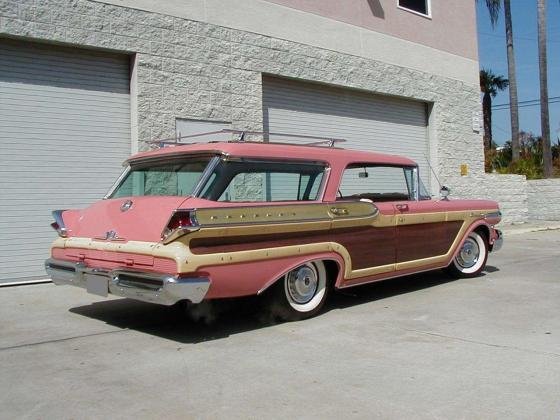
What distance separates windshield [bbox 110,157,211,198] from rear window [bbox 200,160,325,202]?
20 centimetres

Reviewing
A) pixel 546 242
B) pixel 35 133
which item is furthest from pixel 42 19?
pixel 546 242

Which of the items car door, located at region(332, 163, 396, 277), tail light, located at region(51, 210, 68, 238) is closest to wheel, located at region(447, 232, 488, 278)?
car door, located at region(332, 163, 396, 277)

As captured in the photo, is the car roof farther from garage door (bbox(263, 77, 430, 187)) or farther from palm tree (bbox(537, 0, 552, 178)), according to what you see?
palm tree (bbox(537, 0, 552, 178))

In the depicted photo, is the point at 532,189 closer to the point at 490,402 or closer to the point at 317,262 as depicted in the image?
the point at 317,262

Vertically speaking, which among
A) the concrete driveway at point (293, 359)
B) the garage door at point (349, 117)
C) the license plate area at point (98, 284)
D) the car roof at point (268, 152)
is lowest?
the concrete driveway at point (293, 359)

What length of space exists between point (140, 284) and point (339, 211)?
7.02ft

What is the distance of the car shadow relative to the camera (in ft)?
18.3

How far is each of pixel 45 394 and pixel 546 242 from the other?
38.5 feet

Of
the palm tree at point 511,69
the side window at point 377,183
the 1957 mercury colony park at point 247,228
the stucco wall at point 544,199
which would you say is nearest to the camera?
the 1957 mercury colony park at point 247,228

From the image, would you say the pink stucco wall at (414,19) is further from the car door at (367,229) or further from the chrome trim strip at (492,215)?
the car door at (367,229)

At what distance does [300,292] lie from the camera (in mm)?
5910

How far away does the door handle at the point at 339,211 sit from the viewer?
19.8 feet

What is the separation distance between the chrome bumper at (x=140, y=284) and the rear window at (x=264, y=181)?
794mm

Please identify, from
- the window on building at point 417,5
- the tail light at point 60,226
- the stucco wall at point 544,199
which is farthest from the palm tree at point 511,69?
the tail light at point 60,226
